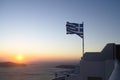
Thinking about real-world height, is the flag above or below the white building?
above

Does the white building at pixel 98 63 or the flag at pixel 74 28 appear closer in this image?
the white building at pixel 98 63

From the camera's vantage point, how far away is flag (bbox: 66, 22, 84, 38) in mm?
22461

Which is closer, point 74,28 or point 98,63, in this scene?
point 98,63

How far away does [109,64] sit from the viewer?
14766mm

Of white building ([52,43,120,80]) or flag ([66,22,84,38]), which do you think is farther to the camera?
flag ([66,22,84,38])

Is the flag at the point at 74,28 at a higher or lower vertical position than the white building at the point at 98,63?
higher

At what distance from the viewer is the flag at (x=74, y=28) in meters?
22.5

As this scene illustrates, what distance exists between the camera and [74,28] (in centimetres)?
2288

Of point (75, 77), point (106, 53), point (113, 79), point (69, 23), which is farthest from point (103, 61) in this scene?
point (113, 79)

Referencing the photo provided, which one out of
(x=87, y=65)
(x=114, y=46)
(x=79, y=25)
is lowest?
(x=87, y=65)

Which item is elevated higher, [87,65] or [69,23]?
[69,23]

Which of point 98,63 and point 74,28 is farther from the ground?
point 74,28

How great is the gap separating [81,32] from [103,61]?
6979 millimetres

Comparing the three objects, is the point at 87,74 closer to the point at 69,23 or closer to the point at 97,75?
the point at 97,75
